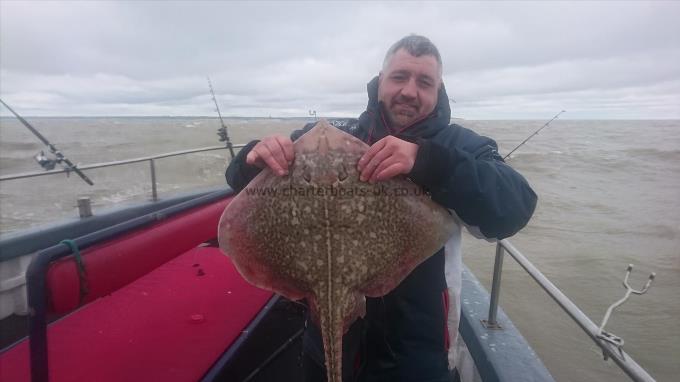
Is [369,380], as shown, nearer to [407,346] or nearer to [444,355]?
[407,346]

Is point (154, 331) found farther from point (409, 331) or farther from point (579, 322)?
point (579, 322)

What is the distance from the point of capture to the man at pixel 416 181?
1.89m

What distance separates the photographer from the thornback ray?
1810mm

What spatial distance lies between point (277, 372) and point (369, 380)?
1829 mm

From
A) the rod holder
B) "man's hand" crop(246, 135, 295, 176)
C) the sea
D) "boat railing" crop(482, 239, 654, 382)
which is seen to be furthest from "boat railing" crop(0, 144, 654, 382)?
the rod holder

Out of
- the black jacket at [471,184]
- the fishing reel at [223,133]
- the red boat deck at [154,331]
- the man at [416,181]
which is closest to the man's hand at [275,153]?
the man at [416,181]

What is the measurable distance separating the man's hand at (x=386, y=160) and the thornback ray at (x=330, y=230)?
8 cm

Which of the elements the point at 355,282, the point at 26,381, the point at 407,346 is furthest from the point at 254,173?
the point at 26,381

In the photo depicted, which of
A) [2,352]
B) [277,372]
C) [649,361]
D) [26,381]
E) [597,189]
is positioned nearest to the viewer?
[26,381]

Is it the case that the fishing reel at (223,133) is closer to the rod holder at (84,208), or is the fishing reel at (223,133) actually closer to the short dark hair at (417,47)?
the rod holder at (84,208)

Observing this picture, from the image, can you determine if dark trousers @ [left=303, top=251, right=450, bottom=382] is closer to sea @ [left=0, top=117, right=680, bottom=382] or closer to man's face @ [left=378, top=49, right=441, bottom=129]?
man's face @ [left=378, top=49, right=441, bottom=129]

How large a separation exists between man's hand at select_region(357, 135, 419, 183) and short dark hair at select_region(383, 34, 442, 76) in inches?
34.9

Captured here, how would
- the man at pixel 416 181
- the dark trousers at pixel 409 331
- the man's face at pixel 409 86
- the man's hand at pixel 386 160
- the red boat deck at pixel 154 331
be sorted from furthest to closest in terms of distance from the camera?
the red boat deck at pixel 154 331 < the man's face at pixel 409 86 < the dark trousers at pixel 409 331 < the man at pixel 416 181 < the man's hand at pixel 386 160

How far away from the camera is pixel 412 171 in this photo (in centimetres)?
186
